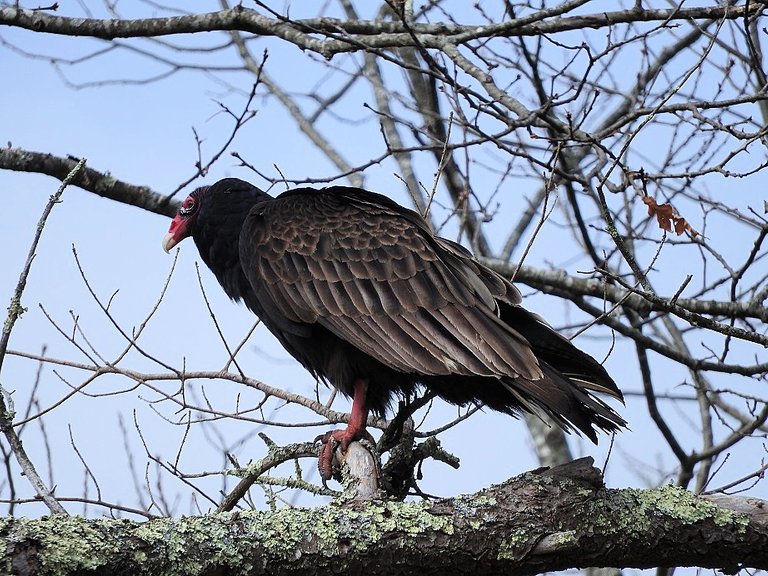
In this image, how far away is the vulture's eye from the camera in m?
4.55

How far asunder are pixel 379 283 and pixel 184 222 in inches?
50.0

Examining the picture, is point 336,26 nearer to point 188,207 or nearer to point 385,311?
point 188,207

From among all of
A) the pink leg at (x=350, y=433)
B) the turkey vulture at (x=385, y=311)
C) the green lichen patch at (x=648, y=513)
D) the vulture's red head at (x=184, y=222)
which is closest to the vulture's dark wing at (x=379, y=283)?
the turkey vulture at (x=385, y=311)

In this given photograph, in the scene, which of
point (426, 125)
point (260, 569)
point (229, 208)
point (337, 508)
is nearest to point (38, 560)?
point (260, 569)

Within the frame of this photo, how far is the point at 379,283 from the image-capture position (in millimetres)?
3730

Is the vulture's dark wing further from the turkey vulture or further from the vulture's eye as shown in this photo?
the vulture's eye

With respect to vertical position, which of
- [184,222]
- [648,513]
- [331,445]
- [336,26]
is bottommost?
[648,513]

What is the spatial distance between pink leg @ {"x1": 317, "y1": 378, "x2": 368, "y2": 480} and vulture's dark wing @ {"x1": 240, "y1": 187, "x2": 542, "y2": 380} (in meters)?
0.23

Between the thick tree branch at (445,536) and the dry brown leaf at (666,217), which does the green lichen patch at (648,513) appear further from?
the dry brown leaf at (666,217)

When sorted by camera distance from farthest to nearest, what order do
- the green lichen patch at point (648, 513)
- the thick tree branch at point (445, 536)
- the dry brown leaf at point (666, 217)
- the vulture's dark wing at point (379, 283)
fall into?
the dry brown leaf at point (666, 217) < the vulture's dark wing at point (379, 283) < the green lichen patch at point (648, 513) < the thick tree branch at point (445, 536)

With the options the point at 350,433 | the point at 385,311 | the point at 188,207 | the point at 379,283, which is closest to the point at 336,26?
the point at 188,207

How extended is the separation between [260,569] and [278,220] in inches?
73.5

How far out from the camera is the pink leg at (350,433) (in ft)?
11.5

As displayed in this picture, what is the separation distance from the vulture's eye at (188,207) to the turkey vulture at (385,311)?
14.3 inches
